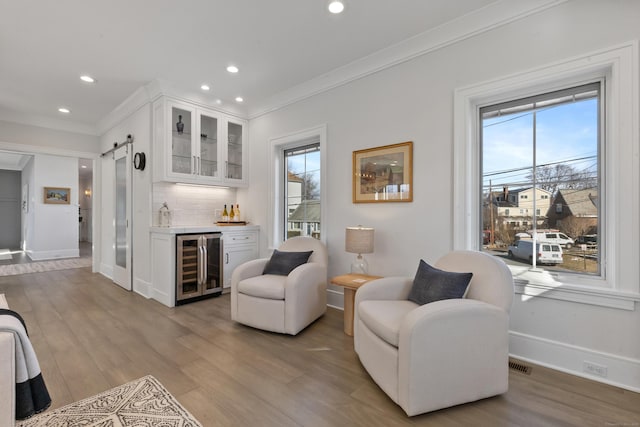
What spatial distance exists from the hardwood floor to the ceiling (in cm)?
277

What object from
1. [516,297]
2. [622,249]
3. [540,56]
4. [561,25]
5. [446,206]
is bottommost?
[516,297]

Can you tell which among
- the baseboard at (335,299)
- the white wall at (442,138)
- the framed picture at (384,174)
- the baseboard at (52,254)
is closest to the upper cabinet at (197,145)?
the white wall at (442,138)

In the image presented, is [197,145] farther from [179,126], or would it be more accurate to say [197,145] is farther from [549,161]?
[549,161]

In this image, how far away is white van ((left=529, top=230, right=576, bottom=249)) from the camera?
2.26 meters

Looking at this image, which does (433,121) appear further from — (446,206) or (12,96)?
(12,96)

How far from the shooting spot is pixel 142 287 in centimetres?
407

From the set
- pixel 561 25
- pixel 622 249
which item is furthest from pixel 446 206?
pixel 561 25

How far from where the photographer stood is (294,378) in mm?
2039

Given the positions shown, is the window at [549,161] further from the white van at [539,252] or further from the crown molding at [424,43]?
the crown molding at [424,43]

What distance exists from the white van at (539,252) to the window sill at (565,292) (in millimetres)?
108

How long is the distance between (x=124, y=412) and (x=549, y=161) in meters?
3.37

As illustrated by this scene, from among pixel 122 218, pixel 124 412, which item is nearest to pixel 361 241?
pixel 124 412

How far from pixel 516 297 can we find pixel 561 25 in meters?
2.04

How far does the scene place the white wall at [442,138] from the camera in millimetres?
1987
